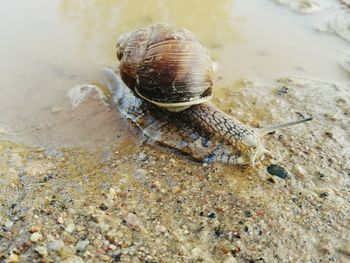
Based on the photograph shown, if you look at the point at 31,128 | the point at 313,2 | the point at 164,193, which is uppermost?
the point at 313,2

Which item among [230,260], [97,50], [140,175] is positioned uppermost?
[230,260]

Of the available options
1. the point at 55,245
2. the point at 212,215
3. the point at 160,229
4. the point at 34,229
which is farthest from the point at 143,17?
the point at 55,245

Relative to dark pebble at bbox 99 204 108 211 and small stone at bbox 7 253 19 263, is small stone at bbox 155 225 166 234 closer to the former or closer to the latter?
dark pebble at bbox 99 204 108 211

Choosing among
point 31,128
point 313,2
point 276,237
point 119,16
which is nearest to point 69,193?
point 31,128

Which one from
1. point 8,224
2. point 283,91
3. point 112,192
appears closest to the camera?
point 8,224

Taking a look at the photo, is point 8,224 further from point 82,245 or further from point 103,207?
point 103,207

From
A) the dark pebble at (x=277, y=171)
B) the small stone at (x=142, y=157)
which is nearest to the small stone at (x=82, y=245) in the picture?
the small stone at (x=142, y=157)

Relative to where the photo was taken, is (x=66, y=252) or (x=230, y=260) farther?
(x=230, y=260)

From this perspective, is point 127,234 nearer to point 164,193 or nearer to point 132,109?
point 164,193
